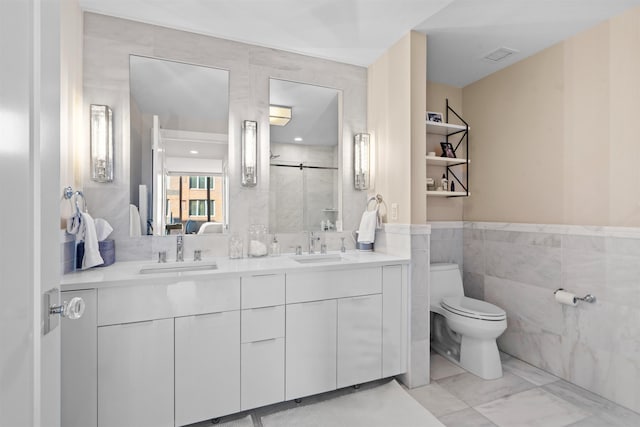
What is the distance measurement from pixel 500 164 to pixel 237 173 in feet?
7.39

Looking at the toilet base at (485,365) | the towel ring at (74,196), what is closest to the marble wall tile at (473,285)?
the toilet base at (485,365)

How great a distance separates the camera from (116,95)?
78.4 inches

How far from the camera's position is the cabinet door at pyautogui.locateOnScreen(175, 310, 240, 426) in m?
1.62

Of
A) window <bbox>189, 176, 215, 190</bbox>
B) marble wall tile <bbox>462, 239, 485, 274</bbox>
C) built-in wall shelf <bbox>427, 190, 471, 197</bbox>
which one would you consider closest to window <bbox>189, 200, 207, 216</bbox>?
window <bbox>189, 176, 215, 190</bbox>

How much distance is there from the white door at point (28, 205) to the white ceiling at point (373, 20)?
142 cm

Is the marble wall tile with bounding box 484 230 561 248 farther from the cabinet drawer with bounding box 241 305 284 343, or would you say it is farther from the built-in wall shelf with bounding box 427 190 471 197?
the cabinet drawer with bounding box 241 305 284 343

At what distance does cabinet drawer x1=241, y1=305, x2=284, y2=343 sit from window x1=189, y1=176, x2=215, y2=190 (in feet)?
3.14

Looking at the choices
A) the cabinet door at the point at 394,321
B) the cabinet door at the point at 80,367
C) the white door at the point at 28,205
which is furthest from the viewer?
the cabinet door at the point at 394,321

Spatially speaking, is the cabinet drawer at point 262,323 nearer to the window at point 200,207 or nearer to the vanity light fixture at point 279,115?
the window at point 200,207

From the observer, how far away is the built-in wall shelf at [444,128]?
2676 millimetres

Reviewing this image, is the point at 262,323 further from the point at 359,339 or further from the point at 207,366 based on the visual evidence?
the point at 359,339

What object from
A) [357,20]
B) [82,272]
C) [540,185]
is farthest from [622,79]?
[82,272]

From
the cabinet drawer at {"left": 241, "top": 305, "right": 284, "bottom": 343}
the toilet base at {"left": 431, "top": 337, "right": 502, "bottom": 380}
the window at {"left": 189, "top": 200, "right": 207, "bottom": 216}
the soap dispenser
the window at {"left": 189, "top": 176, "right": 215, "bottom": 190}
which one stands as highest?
the window at {"left": 189, "top": 176, "right": 215, "bottom": 190}

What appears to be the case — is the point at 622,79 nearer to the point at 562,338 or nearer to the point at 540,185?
the point at 540,185
